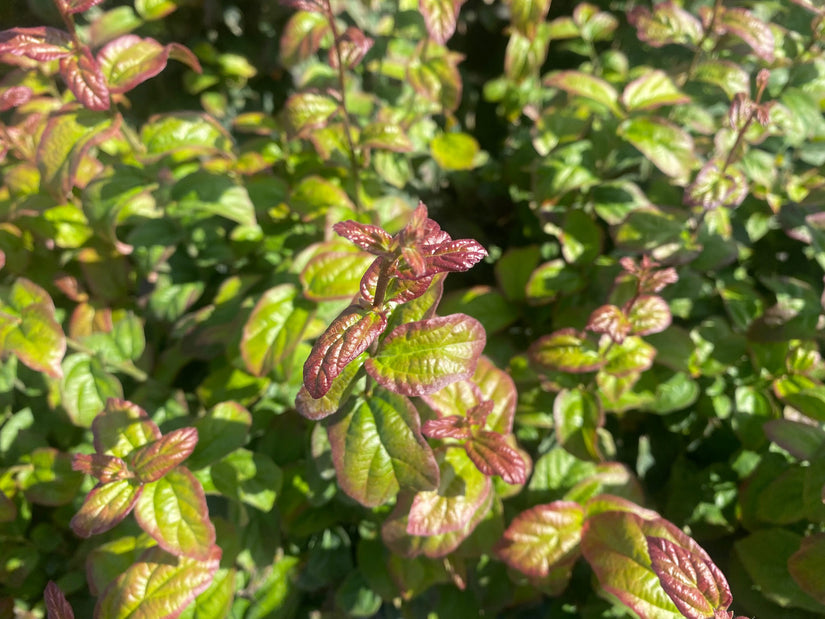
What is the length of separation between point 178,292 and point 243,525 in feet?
1.97

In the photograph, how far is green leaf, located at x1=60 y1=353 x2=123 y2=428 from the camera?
131 cm

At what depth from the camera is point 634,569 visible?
103cm

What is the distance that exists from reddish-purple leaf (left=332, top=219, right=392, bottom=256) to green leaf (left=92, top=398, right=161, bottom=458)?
597 millimetres

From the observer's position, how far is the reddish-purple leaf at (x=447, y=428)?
979mm

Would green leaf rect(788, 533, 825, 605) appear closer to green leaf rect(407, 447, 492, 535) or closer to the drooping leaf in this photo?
green leaf rect(407, 447, 492, 535)

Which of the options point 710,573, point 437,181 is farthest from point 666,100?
point 710,573

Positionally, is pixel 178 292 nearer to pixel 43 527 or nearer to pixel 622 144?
pixel 43 527

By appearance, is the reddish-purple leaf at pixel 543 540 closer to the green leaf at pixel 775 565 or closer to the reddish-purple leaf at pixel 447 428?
the reddish-purple leaf at pixel 447 428

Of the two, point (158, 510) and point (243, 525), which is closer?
point (158, 510)

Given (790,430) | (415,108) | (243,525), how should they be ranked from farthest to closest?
(415,108) → (243,525) → (790,430)

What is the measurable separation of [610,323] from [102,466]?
94cm

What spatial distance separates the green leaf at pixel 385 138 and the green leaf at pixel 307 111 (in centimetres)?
10

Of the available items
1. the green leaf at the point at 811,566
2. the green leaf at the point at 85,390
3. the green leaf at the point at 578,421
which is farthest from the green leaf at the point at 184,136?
the green leaf at the point at 811,566

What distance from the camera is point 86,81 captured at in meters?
1.06
